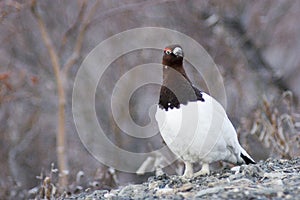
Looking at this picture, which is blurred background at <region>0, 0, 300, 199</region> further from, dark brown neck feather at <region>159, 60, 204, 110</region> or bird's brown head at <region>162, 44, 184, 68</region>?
dark brown neck feather at <region>159, 60, 204, 110</region>

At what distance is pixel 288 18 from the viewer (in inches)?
518

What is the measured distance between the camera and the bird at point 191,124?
5.64m

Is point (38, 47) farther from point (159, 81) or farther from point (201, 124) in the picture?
point (201, 124)

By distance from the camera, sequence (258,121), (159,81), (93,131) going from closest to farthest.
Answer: (258,121), (159,81), (93,131)

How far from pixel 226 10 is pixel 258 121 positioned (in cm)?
313

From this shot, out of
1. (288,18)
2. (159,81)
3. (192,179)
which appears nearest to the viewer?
(192,179)

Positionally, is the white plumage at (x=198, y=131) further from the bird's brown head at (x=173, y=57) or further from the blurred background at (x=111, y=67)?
the blurred background at (x=111, y=67)

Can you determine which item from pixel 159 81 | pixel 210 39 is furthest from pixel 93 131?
pixel 210 39

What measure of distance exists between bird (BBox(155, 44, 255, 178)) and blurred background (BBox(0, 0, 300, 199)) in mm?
4006

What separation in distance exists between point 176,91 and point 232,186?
1.39 metres

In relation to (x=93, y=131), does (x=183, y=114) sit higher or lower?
lower

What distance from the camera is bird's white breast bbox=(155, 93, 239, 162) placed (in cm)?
563

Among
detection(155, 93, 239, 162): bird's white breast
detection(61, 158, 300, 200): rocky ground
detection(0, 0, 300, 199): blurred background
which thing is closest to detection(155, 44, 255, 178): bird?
detection(155, 93, 239, 162): bird's white breast

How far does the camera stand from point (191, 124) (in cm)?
564
